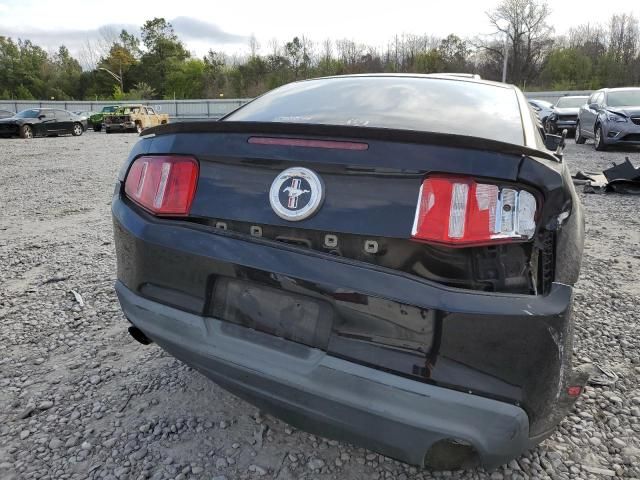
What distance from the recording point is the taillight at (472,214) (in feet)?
4.43

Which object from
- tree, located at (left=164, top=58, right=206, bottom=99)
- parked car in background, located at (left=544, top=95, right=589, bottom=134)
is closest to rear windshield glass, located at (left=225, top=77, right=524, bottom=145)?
parked car in background, located at (left=544, top=95, right=589, bottom=134)

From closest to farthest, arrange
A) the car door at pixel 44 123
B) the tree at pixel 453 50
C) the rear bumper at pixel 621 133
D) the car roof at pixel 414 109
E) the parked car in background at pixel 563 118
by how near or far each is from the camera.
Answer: the car roof at pixel 414 109, the rear bumper at pixel 621 133, the parked car in background at pixel 563 118, the car door at pixel 44 123, the tree at pixel 453 50

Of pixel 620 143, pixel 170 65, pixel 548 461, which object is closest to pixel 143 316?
pixel 548 461

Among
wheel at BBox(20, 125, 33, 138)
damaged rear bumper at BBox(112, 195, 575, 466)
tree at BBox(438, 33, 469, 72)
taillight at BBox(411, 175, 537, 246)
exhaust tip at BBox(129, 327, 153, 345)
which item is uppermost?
tree at BBox(438, 33, 469, 72)

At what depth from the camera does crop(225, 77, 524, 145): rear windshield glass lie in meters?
1.91

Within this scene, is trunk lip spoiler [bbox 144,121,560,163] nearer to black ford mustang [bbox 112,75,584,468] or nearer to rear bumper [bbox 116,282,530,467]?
black ford mustang [bbox 112,75,584,468]

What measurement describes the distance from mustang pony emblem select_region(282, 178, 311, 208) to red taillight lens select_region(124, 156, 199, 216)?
0.40 metres

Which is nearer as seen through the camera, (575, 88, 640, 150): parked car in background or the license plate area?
the license plate area

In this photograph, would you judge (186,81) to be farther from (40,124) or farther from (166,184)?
(166,184)

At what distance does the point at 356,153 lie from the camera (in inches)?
58.4

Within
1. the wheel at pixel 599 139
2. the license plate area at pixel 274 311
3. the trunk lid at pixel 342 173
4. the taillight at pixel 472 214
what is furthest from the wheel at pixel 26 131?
the taillight at pixel 472 214

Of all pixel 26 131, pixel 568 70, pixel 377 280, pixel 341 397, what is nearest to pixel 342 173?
pixel 377 280

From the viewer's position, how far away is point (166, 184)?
178 cm

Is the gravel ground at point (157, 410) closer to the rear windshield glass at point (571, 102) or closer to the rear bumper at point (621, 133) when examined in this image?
the rear bumper at point (621, 133)
